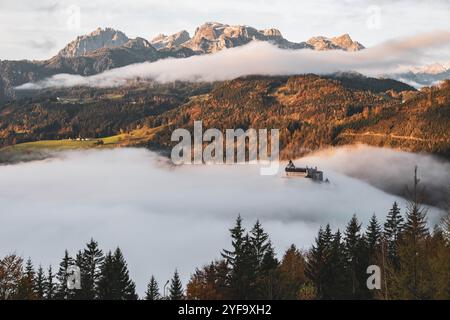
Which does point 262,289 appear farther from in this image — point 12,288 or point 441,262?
point 12,288

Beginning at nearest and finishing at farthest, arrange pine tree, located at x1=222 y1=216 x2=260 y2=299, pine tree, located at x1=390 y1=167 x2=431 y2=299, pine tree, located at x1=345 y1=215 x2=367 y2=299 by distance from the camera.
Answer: pine tree, located at x1=390 y1=167 x2=431 y2=299 → pine tree, located at x1=222 y1=216 x2=260 y2=299 → pine tree, located at x1=345 y1=215 x2=367 y2=299

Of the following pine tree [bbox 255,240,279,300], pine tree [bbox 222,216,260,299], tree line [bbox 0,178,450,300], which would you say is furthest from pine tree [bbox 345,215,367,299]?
pine tree [bbox 222,216,260,299]

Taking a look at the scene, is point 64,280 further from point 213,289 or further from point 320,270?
point 320,270

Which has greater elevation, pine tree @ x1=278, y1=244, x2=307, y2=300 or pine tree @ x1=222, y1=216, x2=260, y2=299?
pine tree @ x1=222, y1=216, x2=260, y2=299

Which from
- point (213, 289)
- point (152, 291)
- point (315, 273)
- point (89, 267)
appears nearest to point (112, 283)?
point (213, 289)

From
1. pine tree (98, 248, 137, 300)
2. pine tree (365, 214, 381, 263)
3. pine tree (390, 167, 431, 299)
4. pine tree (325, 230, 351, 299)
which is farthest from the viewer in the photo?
pine tree (365, 214, 381, 263)

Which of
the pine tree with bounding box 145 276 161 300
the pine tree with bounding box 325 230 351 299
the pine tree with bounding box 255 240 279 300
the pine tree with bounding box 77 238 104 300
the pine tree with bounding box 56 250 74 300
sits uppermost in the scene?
the pine tree with bounding box 255 240 279 300

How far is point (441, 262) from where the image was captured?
59.1 metres

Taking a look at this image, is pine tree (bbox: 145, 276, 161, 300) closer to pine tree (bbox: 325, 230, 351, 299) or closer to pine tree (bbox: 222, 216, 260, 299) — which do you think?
pine tree (bbox: 222, 216, 260, 299)

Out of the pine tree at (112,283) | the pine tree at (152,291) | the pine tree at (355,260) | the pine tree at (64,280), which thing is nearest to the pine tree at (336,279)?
the pine tree at (355,260)

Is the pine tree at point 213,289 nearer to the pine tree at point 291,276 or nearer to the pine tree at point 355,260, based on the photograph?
the pine tree at point 291,276
